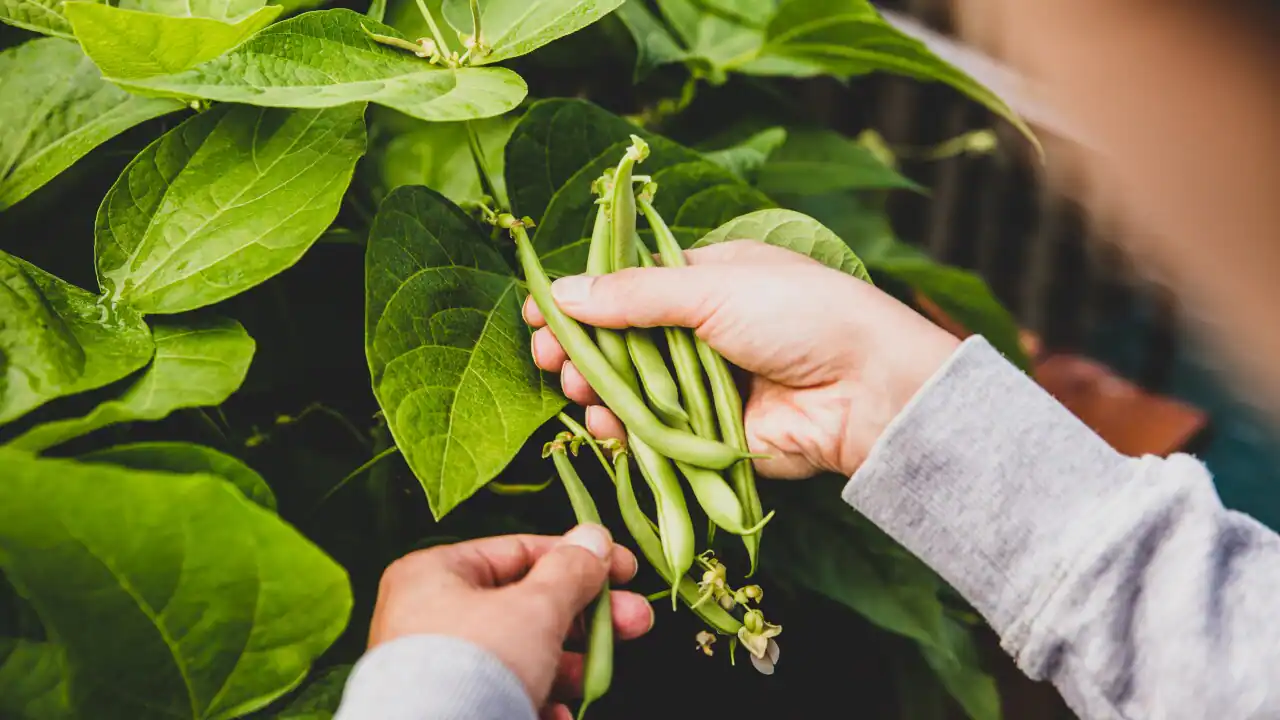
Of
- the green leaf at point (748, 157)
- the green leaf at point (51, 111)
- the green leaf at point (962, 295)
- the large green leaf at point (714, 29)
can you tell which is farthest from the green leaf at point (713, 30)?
the green leaf at point (51, 111)

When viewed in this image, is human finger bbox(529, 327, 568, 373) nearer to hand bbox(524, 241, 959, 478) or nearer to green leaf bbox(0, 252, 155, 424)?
hand bbox(524, 241, 959, 478)

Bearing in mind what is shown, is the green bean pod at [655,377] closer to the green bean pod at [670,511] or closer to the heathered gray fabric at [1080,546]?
the green bean pod at [670,511]

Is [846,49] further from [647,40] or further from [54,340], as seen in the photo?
[54,340]

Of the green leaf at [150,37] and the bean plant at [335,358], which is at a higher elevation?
the green leaf at [150,37]

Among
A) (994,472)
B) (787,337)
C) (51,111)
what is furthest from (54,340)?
(994,472)

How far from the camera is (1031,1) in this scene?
15.8 inches

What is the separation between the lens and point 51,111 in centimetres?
54

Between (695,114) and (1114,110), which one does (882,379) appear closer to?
(1114,110)

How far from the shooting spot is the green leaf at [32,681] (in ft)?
1.38

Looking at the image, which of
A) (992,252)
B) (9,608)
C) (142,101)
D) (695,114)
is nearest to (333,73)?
(142,101)

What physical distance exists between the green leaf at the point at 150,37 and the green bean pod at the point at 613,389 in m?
0.18

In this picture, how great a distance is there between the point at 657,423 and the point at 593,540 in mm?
72

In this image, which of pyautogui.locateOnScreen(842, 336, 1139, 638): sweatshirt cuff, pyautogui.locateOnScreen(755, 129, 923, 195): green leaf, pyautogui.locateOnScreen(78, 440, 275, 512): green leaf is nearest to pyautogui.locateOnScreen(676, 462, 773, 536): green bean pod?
pyautogui.locateOnScreen(842, 336, 1139, 638): sweatshirt cuff

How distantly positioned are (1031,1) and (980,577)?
0.33m
